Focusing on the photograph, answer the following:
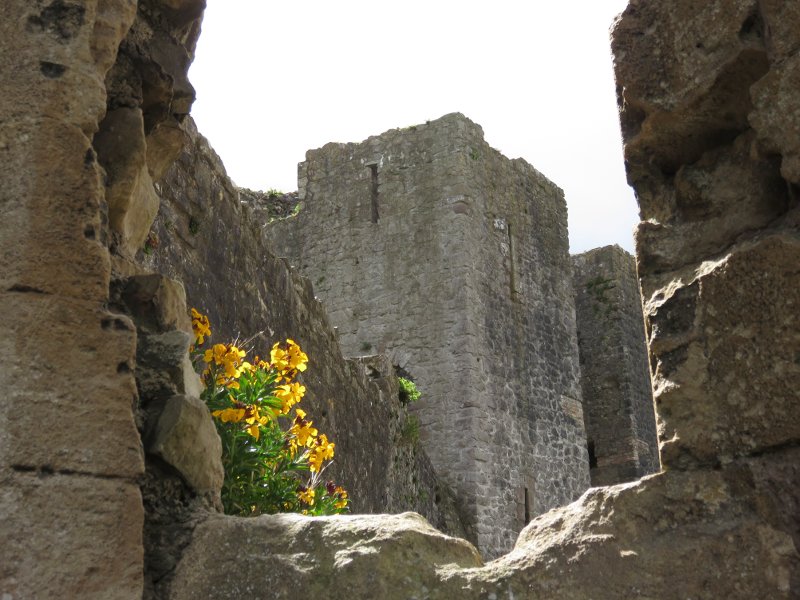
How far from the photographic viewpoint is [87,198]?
2.69m

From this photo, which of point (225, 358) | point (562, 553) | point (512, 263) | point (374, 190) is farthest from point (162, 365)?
point (512, 263)

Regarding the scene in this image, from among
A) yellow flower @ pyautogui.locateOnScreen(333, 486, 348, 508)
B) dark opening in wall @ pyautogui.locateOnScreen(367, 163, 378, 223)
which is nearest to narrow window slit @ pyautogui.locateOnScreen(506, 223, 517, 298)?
dark opening in wall @ pyautogui.locateOnScreen(367, 163, 378, 223)

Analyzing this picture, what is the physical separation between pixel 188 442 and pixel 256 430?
3.00 ft

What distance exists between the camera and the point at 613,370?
60.7ft

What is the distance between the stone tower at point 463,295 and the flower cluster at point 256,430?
28.8ft

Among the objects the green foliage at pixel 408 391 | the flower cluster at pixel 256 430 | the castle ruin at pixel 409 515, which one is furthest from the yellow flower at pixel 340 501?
the green foliage at pixel 408 391

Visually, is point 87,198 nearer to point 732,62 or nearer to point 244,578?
point 244,578

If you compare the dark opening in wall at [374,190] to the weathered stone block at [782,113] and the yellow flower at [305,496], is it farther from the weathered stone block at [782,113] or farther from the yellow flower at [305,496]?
the weathered stone block at [782,113]

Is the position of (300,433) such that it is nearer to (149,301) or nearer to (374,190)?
(149,301)

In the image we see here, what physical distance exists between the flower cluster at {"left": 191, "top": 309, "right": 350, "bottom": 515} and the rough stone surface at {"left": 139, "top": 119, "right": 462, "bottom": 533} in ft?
3.89

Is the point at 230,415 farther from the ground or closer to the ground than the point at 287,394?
closer to the ground

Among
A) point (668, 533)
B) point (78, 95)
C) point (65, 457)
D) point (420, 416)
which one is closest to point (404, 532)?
point (668, 533)

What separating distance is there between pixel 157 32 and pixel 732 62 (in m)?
1.70

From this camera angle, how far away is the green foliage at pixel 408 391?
11.9 m
